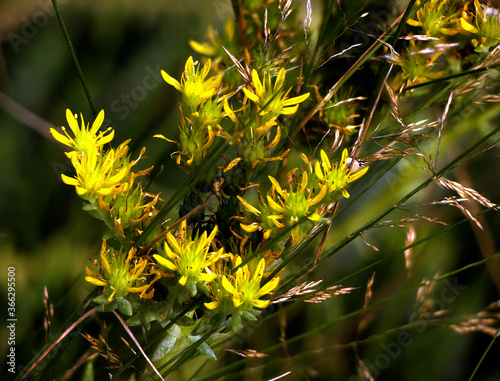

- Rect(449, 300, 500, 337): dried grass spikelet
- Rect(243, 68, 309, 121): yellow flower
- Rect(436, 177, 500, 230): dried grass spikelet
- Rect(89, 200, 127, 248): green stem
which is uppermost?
Rect(243, 68, 309, 121): yellow flower

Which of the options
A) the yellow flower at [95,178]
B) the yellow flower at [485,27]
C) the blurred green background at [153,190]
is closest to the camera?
the yellow flower at [95,178]

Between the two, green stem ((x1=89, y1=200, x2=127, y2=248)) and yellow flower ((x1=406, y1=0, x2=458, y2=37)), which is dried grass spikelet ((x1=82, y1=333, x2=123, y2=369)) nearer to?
green stem ((x1=89, y1=200, x2=127, y2=248))

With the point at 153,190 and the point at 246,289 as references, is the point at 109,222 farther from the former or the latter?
the point at 153,190

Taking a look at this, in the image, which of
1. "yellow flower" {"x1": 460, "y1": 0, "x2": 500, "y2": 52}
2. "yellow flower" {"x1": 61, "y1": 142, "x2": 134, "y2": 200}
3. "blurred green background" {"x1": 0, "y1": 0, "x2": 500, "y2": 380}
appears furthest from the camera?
"blurred green background" {"x1": 0, "y1": 0, "x2": 500, "y2": 380}

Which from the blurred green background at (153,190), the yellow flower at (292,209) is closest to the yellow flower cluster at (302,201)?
the yellow flower at (292,209)

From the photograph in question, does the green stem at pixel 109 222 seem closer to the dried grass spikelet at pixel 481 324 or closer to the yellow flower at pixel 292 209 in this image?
the yellow flower at pixel 292 209

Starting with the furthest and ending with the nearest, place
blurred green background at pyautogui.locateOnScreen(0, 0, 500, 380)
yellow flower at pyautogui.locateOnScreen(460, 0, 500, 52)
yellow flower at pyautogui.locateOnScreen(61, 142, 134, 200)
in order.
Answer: blurred green background at pyautogui.locateOnScreen(0, 0, 500, 380)
yellow flower at pyautogui.locateOnScreen(460, 0, 500, 52)
yellow flower at pyautogui.locateOnScreen(61, 142, 134, 200)

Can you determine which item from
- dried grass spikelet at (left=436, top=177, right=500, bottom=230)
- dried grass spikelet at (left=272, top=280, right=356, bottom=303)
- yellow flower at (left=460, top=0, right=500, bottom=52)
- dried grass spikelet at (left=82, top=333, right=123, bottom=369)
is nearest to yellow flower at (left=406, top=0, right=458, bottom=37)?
yellow flower at (left=460, top=0, right=500, bottom=52)

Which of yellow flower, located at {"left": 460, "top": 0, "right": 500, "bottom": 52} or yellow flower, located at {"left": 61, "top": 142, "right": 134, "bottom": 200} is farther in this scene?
yellow flower, located at {"left": 460, "top": 0, "right": 500, "bottom": 52}

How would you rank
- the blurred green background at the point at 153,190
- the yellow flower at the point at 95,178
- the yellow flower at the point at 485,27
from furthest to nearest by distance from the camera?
the blurred green background at the point at 153,190 < the yellow flower at the point at 485,27 < the yellow flower at the point at 95,178
